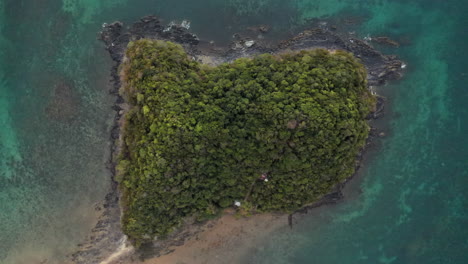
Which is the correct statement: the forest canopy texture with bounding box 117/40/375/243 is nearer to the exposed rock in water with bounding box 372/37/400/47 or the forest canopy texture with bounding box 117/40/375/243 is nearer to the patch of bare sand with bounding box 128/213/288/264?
the patch of bare sand with bounding box 128/213/288/264

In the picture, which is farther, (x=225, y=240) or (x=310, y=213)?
(x=310, y=213)

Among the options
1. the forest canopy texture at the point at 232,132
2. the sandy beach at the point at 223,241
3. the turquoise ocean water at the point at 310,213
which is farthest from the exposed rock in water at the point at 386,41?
the sandy beach at the point at 223,241

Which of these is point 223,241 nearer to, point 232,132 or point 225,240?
point 225,240

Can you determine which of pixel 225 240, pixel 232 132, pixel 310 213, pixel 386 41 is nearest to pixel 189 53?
pixel 232 132

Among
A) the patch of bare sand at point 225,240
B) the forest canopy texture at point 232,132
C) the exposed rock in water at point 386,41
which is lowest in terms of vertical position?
the patch of bare sand at point 225,240

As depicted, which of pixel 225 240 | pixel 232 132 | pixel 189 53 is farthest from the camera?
pixel 189 53

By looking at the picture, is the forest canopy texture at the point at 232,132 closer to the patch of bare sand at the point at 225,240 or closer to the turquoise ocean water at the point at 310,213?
the patch of bare sand at the point at 225,240
